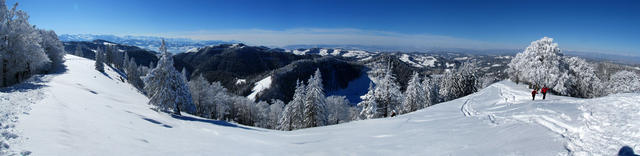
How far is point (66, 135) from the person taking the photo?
28.5ft

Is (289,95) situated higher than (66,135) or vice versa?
(66,135)

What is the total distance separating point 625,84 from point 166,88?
65.1 m

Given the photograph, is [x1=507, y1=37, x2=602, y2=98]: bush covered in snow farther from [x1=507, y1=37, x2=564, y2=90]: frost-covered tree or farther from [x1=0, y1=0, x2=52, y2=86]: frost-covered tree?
[x1=0, y1=0, x2=52, y2=86]: frost-covered tree

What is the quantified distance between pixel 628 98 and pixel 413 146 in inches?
491

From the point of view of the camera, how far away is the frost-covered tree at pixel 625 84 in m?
38.0

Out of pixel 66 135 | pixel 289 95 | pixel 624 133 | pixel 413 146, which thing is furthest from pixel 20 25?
pixel 289 95

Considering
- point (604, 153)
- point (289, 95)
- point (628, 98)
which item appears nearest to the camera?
point (604, 153)

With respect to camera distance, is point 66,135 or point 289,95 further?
point 289,95

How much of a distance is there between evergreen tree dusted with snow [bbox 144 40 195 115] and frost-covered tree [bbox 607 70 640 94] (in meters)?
62.1

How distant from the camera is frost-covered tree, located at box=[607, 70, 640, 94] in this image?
125 feet

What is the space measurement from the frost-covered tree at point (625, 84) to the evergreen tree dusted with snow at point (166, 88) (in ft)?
204

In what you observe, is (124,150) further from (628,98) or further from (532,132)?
(628,98)

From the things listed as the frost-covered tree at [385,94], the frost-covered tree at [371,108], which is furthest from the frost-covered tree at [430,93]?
the frost-covered tree at [371,108]

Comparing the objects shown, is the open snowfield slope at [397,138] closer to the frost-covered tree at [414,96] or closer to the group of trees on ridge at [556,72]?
the group of trees on ridge at [556,72]
